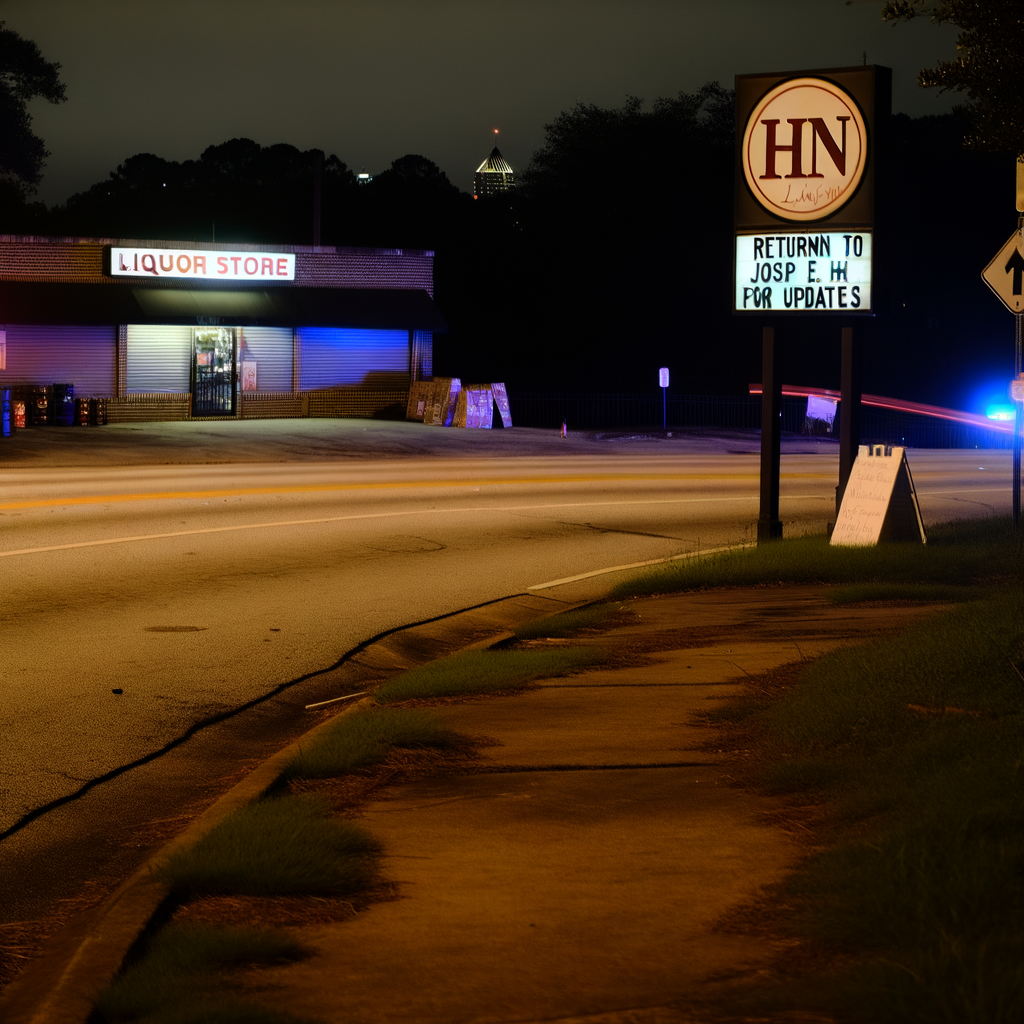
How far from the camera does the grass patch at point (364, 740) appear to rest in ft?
21.5

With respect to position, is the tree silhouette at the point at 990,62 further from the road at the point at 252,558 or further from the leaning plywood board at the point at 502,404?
the leaning plywood board at the point at 502,404

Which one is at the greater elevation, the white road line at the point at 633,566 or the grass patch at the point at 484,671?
the white road line at the point at 633,566

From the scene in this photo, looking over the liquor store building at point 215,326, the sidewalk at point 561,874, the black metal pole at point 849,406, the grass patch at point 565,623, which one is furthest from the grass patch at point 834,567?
the liquor store building at point 215,326

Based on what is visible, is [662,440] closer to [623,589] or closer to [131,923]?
[623,589]

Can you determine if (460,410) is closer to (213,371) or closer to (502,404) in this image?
(502,404)

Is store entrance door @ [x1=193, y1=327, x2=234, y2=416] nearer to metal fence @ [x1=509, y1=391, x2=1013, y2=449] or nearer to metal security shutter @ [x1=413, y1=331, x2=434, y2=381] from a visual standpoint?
metal security shutter @ [x1=413, y1=331, x2=434, y2=381]

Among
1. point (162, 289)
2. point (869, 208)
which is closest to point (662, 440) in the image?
point (162, 289)

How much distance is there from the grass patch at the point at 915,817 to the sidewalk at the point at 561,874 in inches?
11.6

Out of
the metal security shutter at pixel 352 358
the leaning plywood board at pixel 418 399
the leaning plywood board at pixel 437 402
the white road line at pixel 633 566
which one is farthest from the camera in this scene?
the metal security shutter at pixel 352 358

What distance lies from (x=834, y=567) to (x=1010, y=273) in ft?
16.8

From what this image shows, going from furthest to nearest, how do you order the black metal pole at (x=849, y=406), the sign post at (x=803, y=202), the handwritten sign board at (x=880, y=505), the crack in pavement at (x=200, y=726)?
the black metal pole at (x=849, y=406) → the sign post at (x=803, y=202) → the handwritten sign board at (x=880, y=505) → the crack in pavement at (x=200, y=726)

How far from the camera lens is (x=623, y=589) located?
1216 centimetres

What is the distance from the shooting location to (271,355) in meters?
39.6

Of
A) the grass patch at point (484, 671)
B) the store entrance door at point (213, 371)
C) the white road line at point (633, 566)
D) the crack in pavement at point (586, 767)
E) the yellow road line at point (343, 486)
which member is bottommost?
the crack in pavement at point (586, 767)
